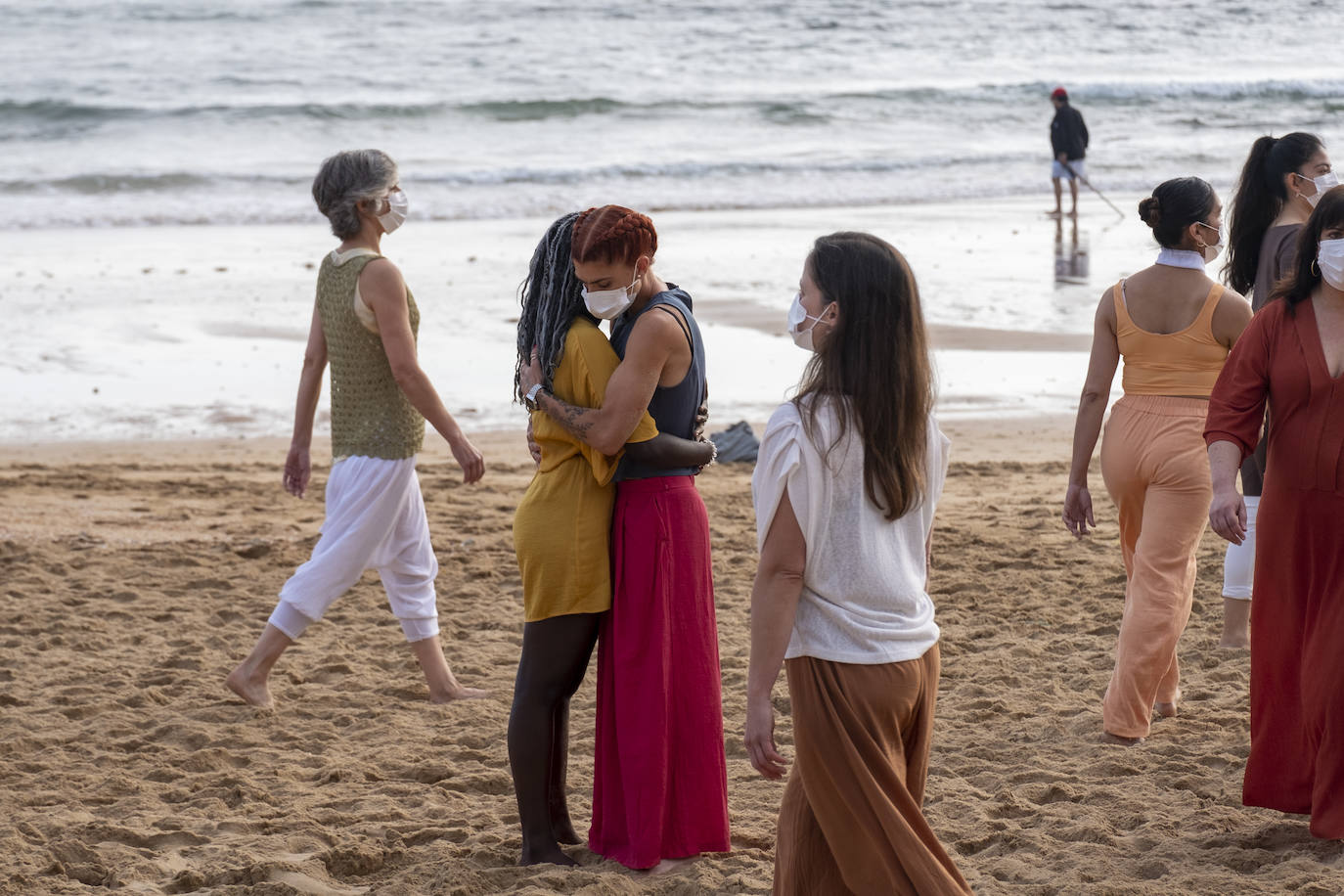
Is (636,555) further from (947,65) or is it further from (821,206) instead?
(947,65)

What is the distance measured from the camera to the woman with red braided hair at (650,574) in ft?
10.4

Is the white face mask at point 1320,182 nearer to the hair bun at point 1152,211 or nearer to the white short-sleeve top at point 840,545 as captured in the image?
the hair bun at point 1152,211

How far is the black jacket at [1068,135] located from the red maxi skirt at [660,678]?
14.2 m

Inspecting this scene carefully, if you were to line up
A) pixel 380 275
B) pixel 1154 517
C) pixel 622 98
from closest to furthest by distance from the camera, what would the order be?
pixel 1154 517, pixel 380 275, pixel 622 98

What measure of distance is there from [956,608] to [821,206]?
1436 cm

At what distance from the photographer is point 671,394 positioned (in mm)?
3312

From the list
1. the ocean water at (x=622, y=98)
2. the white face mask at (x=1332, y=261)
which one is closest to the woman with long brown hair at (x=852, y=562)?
the white face mask at (x=1332, y=261)

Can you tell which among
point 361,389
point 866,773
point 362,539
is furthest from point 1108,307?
point 362,539

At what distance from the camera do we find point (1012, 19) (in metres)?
38.4

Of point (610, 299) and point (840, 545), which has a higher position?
point (610, 299)

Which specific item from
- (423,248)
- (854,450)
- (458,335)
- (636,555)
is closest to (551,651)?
(636,555)

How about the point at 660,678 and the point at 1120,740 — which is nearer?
the point at 660,678

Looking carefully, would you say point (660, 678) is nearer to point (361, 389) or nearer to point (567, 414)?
point (567, 414)

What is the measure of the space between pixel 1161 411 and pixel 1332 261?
3.03 feet
